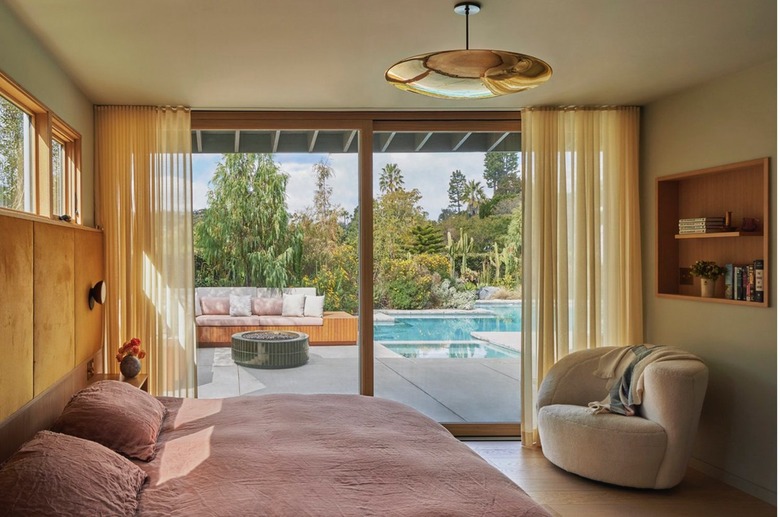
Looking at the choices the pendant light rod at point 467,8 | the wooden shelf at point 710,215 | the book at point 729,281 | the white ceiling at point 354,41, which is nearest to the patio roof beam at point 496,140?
the white ceiling at point 354,41

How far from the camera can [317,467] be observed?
2490mm

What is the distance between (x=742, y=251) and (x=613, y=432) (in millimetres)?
1457

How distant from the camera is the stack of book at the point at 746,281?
385cm

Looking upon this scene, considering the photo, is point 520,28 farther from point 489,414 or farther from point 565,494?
point 489,414

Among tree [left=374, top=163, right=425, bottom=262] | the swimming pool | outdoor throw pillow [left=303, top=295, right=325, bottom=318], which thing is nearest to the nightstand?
outdoor throw pillow [left=303, top=295, right=325, bottom=318]

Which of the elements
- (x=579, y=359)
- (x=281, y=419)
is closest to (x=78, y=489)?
(x=281, y=419)

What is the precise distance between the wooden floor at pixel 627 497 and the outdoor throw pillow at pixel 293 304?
1869mm

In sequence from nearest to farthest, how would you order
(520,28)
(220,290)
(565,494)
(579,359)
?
(520,28), (565,494), (579,359), (220,290)

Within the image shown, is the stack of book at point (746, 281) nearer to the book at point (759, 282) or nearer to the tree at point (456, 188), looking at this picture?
the book at point (759, 282)

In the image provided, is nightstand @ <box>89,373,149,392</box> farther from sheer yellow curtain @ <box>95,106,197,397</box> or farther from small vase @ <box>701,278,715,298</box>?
small vase @ <box>701,278,715,298</box>

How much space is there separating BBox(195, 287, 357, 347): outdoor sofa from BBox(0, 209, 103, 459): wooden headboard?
0.99 m

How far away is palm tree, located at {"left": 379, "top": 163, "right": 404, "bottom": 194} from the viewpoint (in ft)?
16.6

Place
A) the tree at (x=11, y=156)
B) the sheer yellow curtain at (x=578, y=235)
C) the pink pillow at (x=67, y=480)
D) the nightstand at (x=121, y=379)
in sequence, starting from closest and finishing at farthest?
the pink pillow at (x=67, y=480), the tree at (x=11, y=156), the nightstand at (x=121, y=379), the sheer yellow curtain at (x=578, y=235)

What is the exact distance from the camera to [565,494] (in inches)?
152
